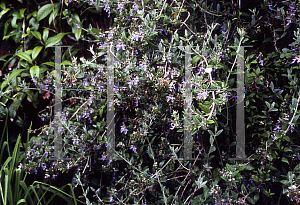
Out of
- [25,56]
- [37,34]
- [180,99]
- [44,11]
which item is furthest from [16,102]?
[180,99]

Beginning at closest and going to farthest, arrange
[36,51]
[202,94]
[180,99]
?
[202,94], [180,99], [36,51]

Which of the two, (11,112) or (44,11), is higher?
(44,11)

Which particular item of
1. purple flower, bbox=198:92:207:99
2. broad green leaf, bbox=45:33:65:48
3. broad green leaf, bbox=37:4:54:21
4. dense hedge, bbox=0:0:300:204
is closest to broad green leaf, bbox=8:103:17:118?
dense hedge, bbox=0:0:300:204

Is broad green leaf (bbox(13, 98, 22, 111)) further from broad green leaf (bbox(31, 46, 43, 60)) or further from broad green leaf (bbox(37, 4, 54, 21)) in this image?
broad green leaf (bbox(37, 4, 54, 21))

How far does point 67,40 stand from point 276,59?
1417mm

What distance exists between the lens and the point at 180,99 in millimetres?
1270

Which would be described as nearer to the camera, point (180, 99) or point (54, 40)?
point (180, 99)

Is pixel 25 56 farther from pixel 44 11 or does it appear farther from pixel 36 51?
pixel 44 11

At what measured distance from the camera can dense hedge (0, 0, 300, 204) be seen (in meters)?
1.18

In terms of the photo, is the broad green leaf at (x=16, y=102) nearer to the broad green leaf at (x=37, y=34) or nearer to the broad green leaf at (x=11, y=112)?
the broad green leaf at (x=11, y=112)

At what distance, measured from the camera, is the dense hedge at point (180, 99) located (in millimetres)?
1184

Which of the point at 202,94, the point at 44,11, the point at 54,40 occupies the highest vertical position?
the point at 44,11

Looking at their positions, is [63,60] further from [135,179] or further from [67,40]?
[135,179]

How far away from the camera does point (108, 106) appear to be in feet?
4.33
